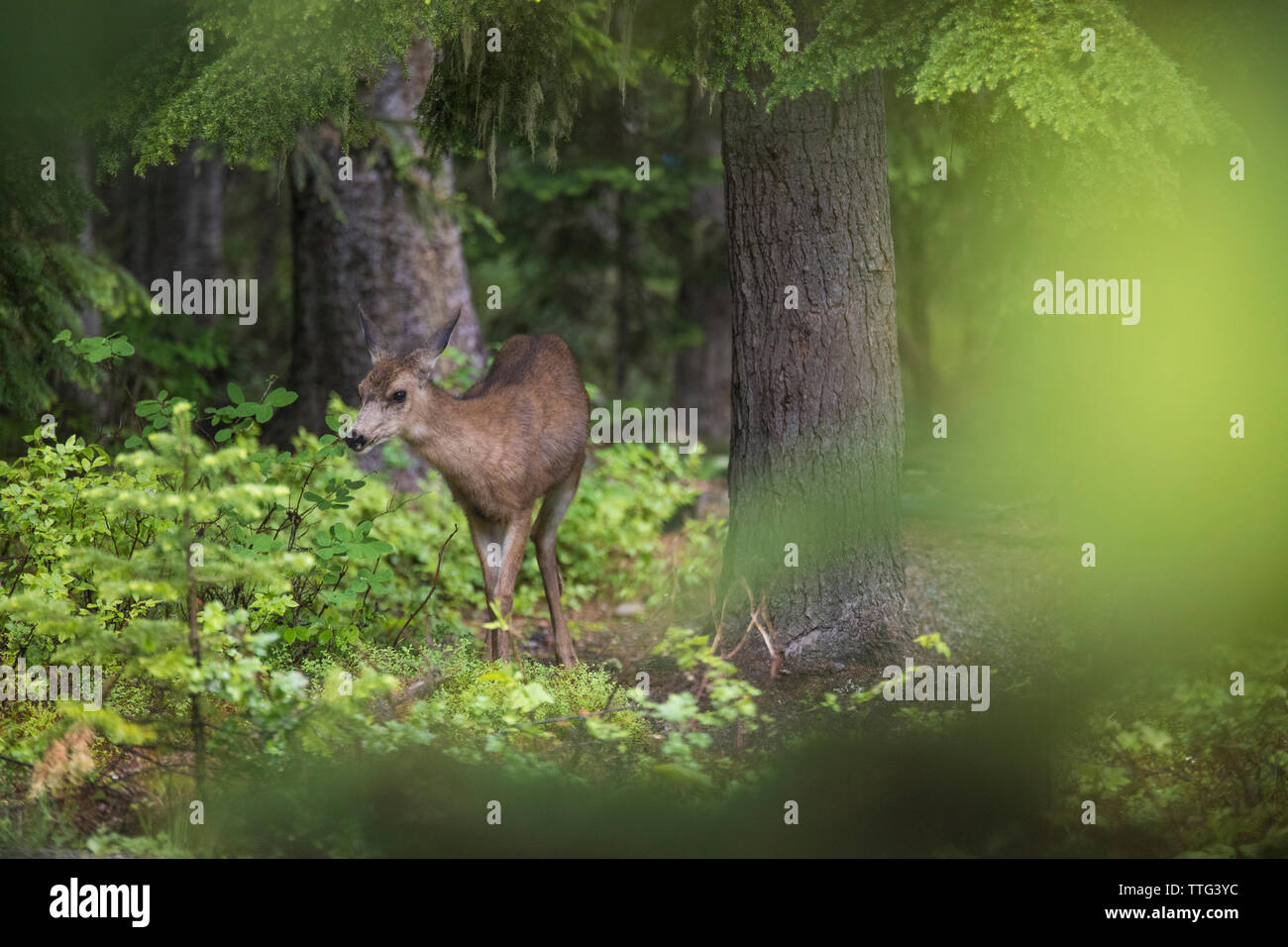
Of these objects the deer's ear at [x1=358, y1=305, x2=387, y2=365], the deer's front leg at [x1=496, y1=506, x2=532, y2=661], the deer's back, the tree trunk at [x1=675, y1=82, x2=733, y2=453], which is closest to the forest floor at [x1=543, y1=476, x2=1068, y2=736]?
the deer's front leg at [x1=496, y1=506, x2=532, y2=661]

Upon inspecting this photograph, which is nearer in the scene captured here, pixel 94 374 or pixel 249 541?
pixel 249 541

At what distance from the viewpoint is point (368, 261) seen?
1190 centimetres

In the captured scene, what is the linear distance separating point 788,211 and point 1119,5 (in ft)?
6.91

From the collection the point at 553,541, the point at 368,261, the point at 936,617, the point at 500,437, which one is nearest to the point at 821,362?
the point at 936,617

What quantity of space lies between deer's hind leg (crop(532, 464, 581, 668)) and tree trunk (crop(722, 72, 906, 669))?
4.53ft

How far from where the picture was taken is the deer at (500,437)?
24.6 feet

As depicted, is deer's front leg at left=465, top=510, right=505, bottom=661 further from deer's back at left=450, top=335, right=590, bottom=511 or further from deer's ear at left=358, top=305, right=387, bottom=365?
deer's ear at left=358, top=305, right=387, bottom=365

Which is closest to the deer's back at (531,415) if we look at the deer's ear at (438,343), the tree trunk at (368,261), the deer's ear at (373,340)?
the deer's ear at (438,343)

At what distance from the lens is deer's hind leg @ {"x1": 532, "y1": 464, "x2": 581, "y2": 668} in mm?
8305

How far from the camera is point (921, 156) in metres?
12.2

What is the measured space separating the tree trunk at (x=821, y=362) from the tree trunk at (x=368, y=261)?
15.6ft
